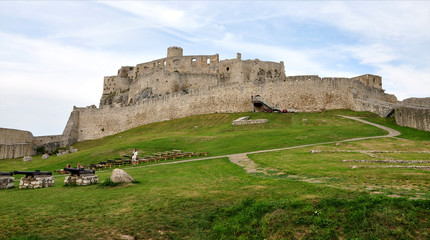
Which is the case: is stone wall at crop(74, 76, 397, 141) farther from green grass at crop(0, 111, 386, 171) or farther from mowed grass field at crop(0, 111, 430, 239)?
mowed grass field at crop(0, 111, 430, 239)

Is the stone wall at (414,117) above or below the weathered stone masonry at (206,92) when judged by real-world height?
below

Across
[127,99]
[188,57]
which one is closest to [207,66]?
[188,57]

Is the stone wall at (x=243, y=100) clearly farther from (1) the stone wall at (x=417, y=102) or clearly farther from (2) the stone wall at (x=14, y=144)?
(2) the stone wall at (x=14, y=144)

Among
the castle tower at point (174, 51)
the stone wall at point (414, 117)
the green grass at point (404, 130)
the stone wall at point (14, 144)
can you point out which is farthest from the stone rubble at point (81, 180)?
the castle tower at point (174, 51)

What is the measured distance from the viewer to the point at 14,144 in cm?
4900

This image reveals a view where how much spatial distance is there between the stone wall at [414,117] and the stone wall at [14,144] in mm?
52756

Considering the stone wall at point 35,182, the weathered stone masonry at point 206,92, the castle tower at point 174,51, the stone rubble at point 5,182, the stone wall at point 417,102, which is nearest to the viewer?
the stone wall at point 35,182

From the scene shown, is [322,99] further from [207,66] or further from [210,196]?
[210,196]

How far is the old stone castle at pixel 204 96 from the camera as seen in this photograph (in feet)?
162

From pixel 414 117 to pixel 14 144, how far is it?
2121 inches

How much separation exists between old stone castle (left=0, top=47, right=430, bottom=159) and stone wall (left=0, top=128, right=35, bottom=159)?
0.45 feet

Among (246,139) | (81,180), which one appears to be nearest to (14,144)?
(246,139)

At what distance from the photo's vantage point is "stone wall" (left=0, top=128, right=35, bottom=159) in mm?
46831

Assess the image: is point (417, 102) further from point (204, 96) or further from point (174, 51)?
point (174, 51)
